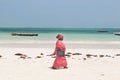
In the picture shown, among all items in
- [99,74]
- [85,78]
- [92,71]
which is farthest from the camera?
[92,71]

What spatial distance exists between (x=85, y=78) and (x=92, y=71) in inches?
70.1

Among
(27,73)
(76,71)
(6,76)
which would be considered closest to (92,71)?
(76,71)

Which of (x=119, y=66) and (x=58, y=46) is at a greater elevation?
(x=58, y=46)

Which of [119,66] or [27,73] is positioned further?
[119,66]

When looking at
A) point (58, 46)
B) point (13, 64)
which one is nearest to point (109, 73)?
point (58, 46)

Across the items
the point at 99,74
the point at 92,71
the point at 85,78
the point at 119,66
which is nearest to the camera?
the point at 85,78

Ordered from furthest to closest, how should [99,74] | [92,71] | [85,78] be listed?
[92,71]
[99,74]
[85,78]

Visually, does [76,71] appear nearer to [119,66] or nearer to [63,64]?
[63,64]

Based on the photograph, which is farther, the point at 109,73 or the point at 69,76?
the point at 109,73

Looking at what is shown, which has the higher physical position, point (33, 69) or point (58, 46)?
point (58, 46)

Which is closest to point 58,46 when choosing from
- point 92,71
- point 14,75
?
point 92,71

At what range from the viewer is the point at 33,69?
14.4m

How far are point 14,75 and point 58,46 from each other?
2.63 metres

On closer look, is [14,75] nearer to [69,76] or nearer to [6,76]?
[6,76]
